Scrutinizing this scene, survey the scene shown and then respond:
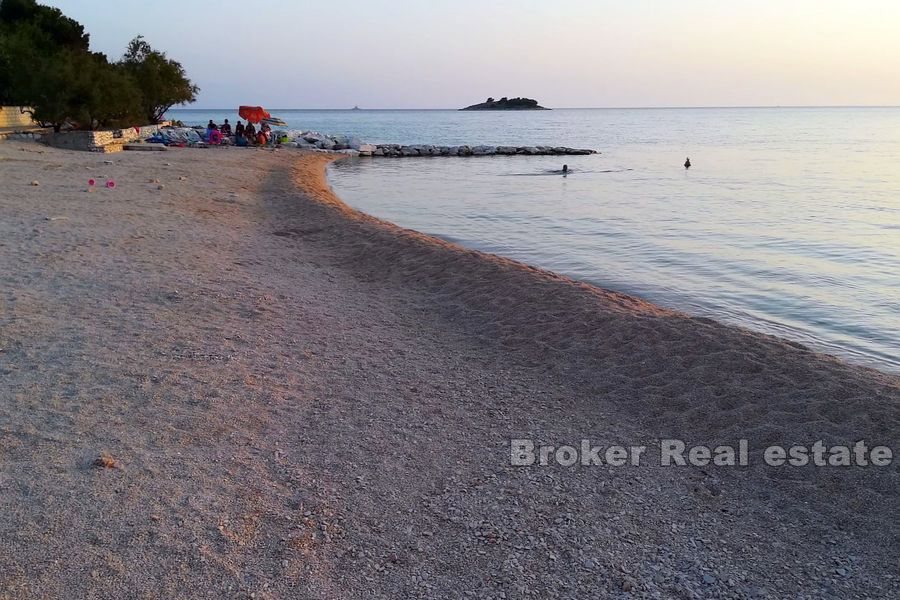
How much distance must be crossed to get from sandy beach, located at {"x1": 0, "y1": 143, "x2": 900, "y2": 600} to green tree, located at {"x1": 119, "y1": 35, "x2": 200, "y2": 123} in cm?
3726

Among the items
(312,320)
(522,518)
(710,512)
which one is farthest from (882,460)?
(312,320)

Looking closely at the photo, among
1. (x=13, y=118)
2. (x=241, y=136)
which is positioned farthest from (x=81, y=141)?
(x=13, y=118)

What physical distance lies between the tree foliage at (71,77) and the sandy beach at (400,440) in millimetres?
22454

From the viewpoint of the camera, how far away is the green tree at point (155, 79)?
4209cm

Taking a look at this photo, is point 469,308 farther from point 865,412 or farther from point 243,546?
point 243,546

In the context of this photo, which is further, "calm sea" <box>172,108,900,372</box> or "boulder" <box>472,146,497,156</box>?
"boulder" <box>472,146,497,156</box>

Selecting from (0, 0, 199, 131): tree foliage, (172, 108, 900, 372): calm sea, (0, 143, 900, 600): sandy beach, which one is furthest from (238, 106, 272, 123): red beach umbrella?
(0, 143, 900, 600): sandy beach

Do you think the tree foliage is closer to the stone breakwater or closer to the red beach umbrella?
the red beach umbrella

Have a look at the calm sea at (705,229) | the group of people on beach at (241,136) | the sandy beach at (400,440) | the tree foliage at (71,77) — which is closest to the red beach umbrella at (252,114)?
the group of people on beach at (241,136)

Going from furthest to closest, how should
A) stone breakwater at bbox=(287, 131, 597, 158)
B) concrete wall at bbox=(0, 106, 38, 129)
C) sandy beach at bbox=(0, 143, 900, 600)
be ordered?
1. stone breakwater at bbox=(287, 131, 597, 158)
2. concrete wall at bbox=(0, 106, 38, 129)
3. sandy beach at bbox=(0, 143, 900, 600)

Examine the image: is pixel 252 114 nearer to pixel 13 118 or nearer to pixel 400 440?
pixel 13 118

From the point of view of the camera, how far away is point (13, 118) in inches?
1441

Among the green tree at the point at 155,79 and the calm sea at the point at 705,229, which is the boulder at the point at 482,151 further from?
the green tree at the point at 155,79

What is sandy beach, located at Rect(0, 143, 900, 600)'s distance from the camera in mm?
3531
